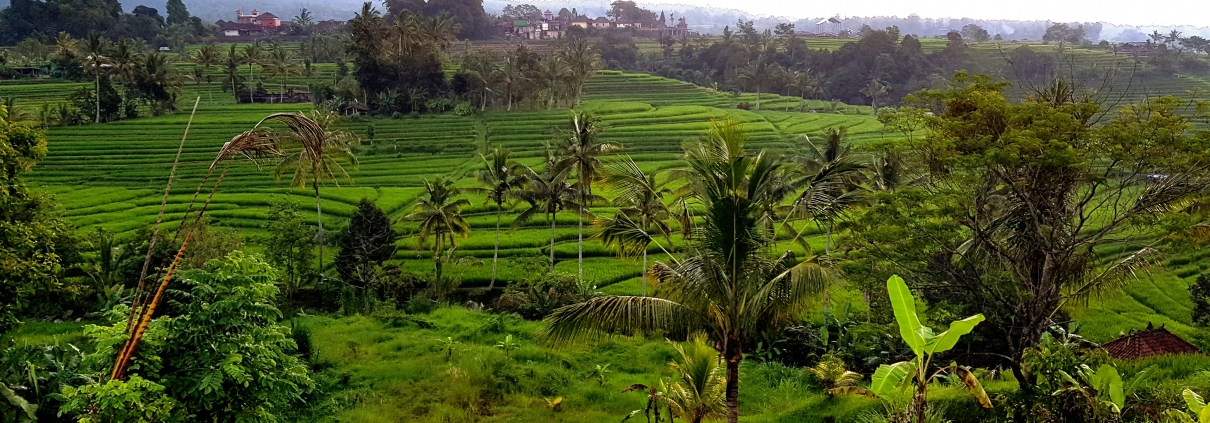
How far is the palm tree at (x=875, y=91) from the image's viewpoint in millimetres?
66812

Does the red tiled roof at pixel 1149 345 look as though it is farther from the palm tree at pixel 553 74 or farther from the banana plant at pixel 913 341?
the palm tree at pixel 553 74

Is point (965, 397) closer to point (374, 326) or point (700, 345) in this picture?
point (700, 345)

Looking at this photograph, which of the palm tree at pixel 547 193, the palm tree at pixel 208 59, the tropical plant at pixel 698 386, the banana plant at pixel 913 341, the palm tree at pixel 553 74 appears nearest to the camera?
the banana plant at pixel 913 341

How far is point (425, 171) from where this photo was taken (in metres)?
35.9

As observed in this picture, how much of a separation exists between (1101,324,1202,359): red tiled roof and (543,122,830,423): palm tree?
9.54 meters

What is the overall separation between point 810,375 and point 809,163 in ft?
26.8

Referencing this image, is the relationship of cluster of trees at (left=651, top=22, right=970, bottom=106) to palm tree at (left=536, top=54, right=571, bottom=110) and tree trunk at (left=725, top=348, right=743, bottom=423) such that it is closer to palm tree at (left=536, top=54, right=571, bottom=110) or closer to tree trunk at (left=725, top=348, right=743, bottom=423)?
palm tree at (left=536, top=54, right=571, bottom=110)

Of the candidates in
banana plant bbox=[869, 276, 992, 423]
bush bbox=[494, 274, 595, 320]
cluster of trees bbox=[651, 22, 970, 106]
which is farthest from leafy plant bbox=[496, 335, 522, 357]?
cluster of trees bbox=[651, 22, 970, 106]

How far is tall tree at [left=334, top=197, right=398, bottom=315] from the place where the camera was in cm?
2092

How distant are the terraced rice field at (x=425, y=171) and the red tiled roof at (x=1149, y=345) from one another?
1.07 m

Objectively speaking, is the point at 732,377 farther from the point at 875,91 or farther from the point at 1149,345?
the point at 875,91

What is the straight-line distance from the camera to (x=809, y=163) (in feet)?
67.9

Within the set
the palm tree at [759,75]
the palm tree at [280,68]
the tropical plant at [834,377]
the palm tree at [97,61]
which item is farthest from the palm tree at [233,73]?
the tropical plant at [834,377]

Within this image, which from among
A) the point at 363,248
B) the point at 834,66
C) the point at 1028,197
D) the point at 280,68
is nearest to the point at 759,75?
the point at 834,66
